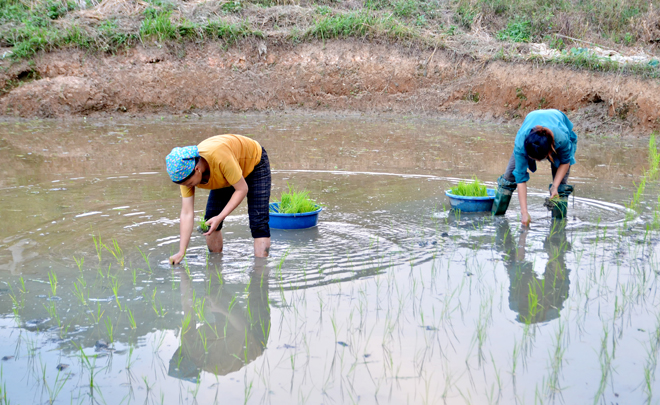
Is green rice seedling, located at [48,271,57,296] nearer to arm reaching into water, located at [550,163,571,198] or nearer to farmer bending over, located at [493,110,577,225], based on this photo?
farmer bending over, located at [493,110,577,225]

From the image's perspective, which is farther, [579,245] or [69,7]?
[69,7]

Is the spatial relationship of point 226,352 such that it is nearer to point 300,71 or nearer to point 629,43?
point 300,71

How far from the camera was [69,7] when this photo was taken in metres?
13.4

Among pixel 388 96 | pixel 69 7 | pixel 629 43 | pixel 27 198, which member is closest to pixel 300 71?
pixel 388 96

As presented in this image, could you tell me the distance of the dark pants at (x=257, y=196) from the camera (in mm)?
3998

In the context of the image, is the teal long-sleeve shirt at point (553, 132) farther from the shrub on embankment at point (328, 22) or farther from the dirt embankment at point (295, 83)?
the shrub on embankment at point (328, 22)

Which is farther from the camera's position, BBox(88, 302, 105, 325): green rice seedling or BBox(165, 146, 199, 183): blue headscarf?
BBox(165, 146, 199, 183): blue headscarf

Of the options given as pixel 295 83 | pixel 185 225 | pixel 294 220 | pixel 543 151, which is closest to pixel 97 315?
pixel 185 225

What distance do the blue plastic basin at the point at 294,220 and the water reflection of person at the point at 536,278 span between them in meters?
1.49

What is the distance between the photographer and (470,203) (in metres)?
5.39

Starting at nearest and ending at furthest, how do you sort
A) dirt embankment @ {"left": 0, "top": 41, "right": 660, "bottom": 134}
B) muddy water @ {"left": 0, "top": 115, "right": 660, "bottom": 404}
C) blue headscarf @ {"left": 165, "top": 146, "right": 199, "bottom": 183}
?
muddy water @ {"left": 0, "top": 115, "right": 660, "bottom": 404}
blue headscarf @ {"left": 165, "top": 146, "right": 199, "bottom": 183}
dirt embankment @ {"left": 0, "top": 41, "right": 660, "bottom": 134}

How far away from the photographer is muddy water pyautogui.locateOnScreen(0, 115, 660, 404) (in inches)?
97.7

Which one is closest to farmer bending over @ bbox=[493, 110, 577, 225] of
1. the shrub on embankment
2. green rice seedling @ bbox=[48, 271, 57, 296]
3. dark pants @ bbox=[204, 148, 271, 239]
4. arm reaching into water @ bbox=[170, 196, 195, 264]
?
dark pants @ bbox=[204, 148, 271, 239]

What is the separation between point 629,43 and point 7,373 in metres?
13.3
